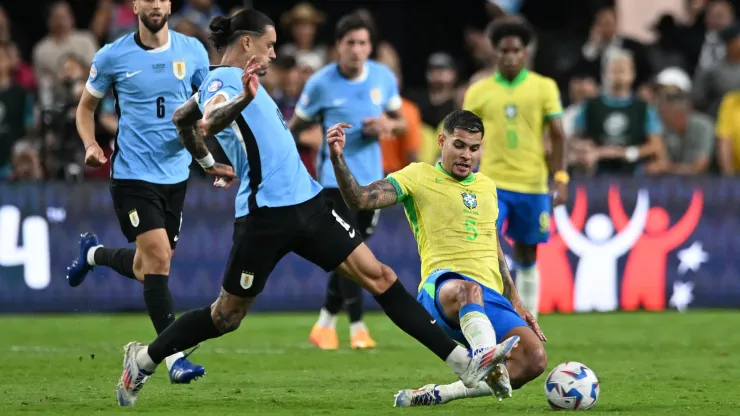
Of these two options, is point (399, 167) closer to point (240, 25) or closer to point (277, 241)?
point (240, 25)

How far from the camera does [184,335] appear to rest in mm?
7848

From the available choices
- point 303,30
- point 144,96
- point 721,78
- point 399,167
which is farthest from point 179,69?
point 721,78

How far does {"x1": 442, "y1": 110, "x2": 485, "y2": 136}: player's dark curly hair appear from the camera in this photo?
7.94m

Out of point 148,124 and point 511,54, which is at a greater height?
point 511,54

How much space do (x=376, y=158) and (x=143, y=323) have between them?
3.95 meters

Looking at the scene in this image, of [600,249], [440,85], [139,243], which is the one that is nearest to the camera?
[139,243]

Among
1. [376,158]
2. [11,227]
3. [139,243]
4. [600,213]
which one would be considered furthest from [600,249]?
[139,243]

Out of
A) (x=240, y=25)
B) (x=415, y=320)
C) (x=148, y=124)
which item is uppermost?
(x=240, y=25)

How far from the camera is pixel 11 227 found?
15117 mm

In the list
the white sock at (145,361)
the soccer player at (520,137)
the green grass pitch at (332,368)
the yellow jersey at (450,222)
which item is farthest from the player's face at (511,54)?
the white sock at (145,361)

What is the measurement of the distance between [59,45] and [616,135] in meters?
7.08

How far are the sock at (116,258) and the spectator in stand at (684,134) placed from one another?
9.05 m

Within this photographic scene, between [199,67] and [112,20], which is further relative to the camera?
[112,20]

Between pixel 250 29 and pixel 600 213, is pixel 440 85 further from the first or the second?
pixel 250 29
